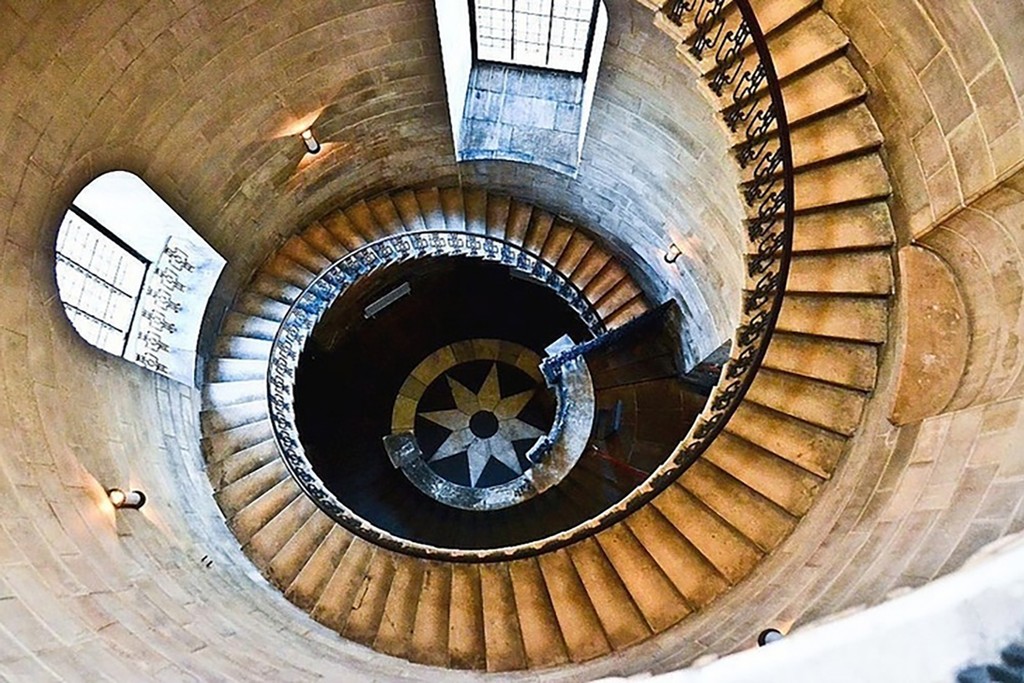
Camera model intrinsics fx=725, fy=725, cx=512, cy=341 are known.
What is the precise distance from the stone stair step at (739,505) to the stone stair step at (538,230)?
5.43m

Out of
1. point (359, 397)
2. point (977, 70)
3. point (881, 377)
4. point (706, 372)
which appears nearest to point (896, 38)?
point (977, 70)

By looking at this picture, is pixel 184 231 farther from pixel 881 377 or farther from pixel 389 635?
pixel 881 377

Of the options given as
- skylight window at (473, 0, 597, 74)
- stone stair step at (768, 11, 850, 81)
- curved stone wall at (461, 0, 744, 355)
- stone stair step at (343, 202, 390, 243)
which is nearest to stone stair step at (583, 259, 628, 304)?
curved stone wall at (461, 0, 744, 355)

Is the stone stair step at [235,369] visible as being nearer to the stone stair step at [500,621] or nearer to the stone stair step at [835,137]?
the stone stair step at [500,621]

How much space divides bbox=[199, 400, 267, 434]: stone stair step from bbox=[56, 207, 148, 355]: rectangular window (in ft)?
5.56

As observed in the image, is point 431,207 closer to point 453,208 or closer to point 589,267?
point 453,208

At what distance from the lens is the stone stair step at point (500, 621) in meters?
6.68

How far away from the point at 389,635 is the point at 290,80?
611 centimetres

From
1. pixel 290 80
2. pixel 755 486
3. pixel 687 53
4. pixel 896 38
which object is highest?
pixel 290 80

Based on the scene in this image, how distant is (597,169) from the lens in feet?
32.7

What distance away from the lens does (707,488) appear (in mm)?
6746

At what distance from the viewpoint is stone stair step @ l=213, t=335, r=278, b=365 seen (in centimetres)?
990

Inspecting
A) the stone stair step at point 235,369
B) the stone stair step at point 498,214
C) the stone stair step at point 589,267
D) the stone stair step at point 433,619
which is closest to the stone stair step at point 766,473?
the stone stair step at point 433,619

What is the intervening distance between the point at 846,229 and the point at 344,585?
240 inches
